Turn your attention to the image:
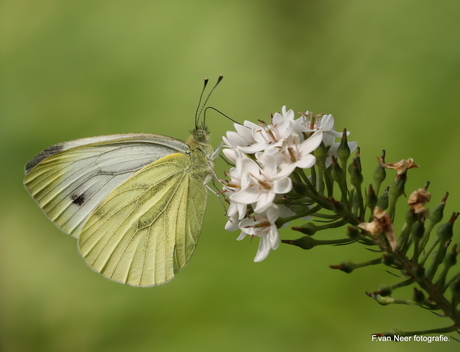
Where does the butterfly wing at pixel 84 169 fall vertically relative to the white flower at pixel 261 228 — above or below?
above

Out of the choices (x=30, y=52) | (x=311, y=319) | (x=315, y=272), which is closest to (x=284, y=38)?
(x=315, y=272)

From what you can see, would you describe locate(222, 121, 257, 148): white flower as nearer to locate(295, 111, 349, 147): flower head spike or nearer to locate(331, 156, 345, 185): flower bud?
locate(295, 111, 349, 147): flower head spike

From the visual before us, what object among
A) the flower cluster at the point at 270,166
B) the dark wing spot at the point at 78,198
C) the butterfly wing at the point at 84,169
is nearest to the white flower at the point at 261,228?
the flower cluster at the point at 270,166

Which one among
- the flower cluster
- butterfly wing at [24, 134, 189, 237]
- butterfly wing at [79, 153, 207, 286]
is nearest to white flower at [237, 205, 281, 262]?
the flower cluster

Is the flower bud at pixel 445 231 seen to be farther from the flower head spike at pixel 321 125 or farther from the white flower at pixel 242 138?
the white flower at pixel 242 138

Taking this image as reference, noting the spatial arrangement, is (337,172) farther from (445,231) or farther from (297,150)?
(445,231)

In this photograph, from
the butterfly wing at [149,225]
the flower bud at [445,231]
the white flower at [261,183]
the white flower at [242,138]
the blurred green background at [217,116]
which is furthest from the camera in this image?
the blurred green background at [217,116]

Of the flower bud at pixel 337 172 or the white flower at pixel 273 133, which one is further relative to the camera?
the white flower at pixel 273 133
